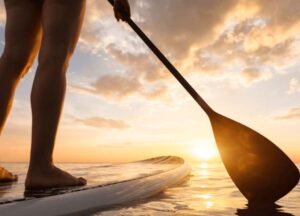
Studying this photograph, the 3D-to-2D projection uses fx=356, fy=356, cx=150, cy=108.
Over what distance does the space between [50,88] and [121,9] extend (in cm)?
96

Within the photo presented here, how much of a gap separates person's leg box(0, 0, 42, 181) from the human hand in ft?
1.84

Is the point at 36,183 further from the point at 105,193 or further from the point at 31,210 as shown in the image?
the point at 31,210

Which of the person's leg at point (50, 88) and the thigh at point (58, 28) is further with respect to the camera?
the thigh at point (58, 28)

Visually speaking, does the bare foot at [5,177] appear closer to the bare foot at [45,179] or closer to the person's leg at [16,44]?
the person's leg at [16,44]

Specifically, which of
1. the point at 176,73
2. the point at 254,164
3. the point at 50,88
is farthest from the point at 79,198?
the point at 176,73

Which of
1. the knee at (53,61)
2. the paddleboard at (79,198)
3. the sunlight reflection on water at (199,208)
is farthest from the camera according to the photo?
the knee at (53,61)

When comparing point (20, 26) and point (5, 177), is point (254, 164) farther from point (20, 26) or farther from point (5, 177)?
point (20, 26)

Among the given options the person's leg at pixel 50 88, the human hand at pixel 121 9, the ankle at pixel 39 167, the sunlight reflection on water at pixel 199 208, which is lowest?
the sunlight reflection on water at pixel 199 208

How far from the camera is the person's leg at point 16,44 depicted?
2.37 m

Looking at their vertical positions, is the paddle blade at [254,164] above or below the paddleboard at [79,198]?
above

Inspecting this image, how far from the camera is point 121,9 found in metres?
2.73

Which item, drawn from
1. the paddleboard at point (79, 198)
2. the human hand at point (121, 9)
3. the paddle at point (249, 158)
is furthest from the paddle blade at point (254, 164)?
the human hand at point (121, 9)

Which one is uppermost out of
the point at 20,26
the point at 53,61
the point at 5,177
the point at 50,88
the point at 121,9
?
the point at 121,9

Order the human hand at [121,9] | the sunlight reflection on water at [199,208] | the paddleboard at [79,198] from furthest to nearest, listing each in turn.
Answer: the human hand at [121,9], the sunlight reflection on water at [199,208], the paddleboard at [79,198]
